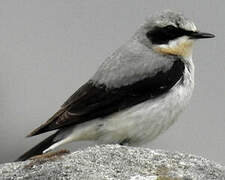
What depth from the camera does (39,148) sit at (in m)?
7.77

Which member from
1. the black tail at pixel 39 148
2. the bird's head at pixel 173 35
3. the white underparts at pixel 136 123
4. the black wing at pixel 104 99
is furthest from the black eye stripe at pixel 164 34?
the black tail at pixel 39 148

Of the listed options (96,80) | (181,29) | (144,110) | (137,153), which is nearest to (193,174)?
(137,153)

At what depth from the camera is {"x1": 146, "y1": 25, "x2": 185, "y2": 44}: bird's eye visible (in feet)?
27.7

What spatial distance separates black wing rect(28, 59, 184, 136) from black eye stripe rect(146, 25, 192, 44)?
695 millimetres

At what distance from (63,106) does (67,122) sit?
0.47 metres

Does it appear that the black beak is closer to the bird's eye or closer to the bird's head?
the bird's head

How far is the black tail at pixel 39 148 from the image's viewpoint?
7.70 meters

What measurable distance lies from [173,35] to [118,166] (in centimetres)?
336

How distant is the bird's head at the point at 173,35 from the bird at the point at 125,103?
206 mm

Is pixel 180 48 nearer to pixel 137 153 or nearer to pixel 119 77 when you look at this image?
pixel 119 77

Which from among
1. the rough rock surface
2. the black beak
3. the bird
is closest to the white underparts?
the bird

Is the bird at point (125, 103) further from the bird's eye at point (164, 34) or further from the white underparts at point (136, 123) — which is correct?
the bird's eye at point (164, 34)

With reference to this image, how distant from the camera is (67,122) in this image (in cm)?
756

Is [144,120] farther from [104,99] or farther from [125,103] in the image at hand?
[104,99]
